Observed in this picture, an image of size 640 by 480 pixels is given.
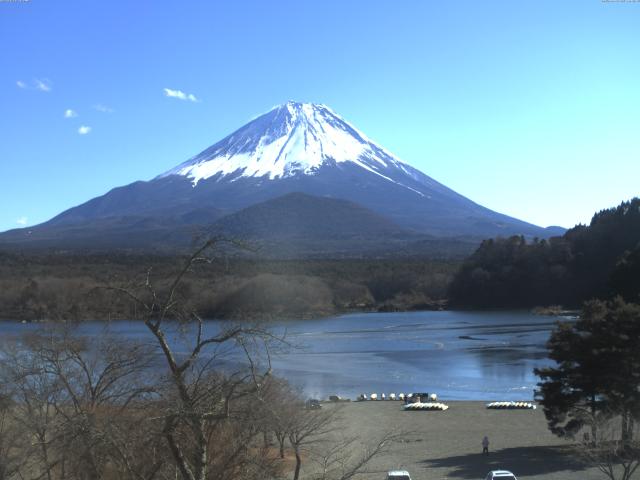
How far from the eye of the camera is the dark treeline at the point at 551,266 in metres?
53.3

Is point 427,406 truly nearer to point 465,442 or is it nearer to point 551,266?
point 465,442

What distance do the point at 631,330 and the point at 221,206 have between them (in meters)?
97.9

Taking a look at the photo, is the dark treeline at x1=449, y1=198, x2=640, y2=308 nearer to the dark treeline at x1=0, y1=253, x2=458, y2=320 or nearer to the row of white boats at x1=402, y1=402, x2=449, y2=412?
the dark treeline at x1=0, y1=253, x2=458, y2=320

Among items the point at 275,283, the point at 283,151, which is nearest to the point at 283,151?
the point at 283,151

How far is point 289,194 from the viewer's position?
4171 inches

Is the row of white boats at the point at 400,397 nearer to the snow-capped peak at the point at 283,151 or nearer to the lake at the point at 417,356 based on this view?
the lake at the point at 417,356

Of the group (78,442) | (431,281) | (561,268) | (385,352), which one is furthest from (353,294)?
(78,442)

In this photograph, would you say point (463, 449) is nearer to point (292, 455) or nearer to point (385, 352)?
point (292, 455)

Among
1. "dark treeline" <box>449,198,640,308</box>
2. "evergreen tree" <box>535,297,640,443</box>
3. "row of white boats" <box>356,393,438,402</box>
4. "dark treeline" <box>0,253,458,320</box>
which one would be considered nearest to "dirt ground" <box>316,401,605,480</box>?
"row of white boats" <box>356,393,438,402</box>

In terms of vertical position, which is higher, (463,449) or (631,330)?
(631,330)

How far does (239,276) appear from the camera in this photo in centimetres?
5378

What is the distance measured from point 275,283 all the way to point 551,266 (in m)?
19.4

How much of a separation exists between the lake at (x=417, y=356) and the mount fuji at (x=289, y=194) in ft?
163

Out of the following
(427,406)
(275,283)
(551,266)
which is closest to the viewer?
(427,406)
